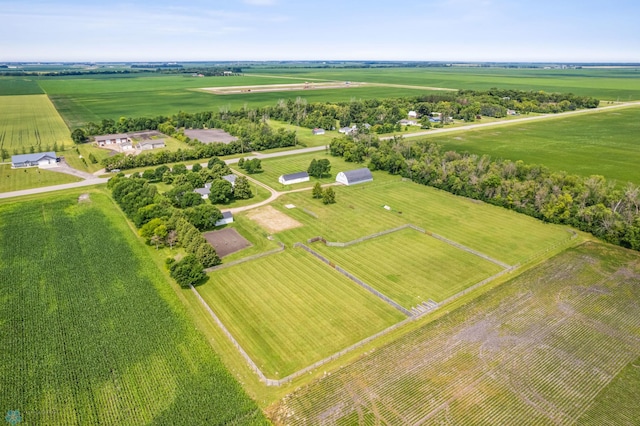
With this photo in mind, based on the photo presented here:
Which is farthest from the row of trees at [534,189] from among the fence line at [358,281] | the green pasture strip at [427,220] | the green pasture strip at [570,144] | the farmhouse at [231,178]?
the fence line at [358,281]

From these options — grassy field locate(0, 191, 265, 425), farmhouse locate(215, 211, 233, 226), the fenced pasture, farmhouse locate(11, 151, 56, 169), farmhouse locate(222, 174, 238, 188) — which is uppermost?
farmhouse locate(11, 151, 56, 169)

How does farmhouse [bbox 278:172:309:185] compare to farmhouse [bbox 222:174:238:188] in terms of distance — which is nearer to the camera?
farmhouse [bbox 222:174:238:188]

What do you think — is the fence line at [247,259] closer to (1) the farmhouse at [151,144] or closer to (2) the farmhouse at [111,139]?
(1) the farmhouse at [151,144]

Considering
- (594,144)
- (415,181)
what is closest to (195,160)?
(415,181)

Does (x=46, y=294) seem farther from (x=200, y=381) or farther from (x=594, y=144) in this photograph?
(x=594, y=144)

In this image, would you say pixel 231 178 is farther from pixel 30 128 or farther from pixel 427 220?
pixel 30 128

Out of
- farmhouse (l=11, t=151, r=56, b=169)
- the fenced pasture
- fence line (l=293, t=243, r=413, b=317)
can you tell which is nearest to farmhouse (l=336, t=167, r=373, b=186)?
fence line (l=293, t=243, r=413, b=317)

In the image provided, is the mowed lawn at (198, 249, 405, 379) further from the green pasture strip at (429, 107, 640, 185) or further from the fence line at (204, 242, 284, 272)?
the green pasture strip at (429, 107, 640, 185)
